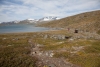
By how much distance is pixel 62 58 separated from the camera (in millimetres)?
29281

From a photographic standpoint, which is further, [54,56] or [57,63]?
[54,56]

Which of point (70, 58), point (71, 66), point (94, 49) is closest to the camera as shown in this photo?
point (71, 66)

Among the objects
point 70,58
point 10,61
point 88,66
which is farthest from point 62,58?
point 10,61

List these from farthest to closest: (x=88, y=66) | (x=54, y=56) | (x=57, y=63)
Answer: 1. (x=54, y=56)
2. (x=57, y=63)
3. (x=88, y=66)

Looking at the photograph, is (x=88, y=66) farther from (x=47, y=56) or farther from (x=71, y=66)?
(x=47, y=56)

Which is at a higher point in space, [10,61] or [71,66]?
[10,61]

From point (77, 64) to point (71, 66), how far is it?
1628mm

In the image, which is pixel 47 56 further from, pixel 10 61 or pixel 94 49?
pixel 94 49

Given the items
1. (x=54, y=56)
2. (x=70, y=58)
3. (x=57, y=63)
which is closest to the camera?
(x=57, y=63)

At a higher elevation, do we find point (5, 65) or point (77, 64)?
point (5, 65)

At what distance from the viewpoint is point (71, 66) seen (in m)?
24.3

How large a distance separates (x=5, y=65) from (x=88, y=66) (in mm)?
18393

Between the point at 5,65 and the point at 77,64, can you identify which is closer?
the point at 5,65

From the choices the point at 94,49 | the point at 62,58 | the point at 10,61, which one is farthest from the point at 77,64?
the point at 10,61
